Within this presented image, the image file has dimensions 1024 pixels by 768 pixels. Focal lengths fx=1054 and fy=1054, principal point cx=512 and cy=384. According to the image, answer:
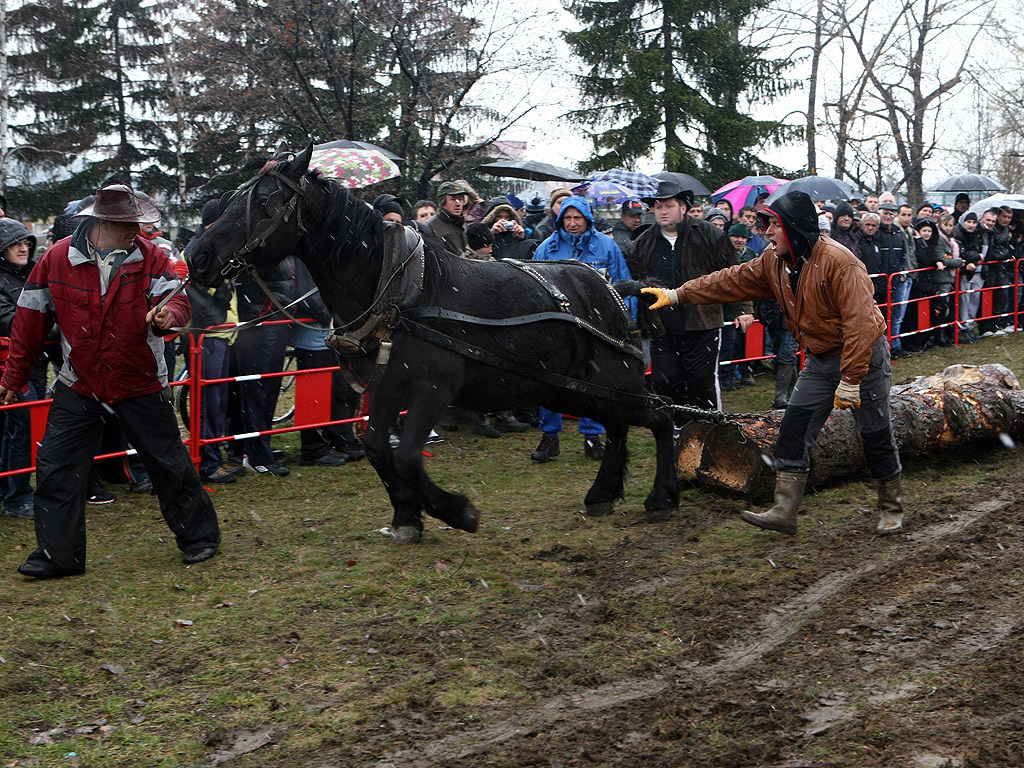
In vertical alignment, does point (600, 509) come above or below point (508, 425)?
below

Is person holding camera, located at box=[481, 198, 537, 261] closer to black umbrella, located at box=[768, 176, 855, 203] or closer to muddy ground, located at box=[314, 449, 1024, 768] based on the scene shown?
muddy ground, located at box=[314, 449, 1024, 768]

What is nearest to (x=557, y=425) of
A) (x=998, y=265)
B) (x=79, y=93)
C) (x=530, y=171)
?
(x=530, y=171)

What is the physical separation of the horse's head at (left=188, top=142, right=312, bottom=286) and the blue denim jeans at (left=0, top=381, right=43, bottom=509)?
7.77 ft

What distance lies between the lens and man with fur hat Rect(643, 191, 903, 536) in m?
5.85

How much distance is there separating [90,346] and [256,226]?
1104 mm

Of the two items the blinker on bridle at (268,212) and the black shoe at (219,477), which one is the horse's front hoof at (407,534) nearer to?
the blinker on bridle at (268,212)

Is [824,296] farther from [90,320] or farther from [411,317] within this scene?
[90,320]

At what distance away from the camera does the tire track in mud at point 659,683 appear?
3799 millimetres

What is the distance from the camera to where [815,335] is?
20.2 feet

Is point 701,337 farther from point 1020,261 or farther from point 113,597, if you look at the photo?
point 1020,261

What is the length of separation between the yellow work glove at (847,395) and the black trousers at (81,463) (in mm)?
3684

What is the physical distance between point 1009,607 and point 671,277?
440cm

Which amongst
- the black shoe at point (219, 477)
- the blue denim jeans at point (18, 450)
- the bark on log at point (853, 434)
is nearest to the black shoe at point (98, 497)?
the blue denim jeans at point (18, 450)

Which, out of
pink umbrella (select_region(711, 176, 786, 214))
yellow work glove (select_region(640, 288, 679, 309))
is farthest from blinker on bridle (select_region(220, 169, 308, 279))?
pink umbrella (select_region(711, 176, 786, 214))
